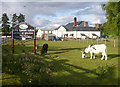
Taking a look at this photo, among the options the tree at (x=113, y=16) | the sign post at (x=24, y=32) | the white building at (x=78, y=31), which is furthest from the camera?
the white building at (x=78, y=31)

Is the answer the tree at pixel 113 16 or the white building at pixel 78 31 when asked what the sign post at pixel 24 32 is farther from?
the white building at pixel 78 31

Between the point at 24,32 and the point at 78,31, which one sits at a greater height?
the point at 78,31

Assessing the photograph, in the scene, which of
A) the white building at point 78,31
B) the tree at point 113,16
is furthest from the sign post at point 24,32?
the white building at point 78,31

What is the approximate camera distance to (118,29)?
20.6 meters

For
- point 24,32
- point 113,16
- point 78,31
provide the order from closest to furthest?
point 24,32 < point 113,16 < point 78,31

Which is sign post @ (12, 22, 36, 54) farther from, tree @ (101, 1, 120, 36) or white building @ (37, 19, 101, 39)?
white building @ (37, 19, 101, 39)

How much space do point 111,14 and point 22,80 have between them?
2083 cm

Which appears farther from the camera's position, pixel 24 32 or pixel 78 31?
pixel 78 31

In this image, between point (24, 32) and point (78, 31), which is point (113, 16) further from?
point (78, 31)

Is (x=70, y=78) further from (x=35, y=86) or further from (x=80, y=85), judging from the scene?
(x=35, y=86)

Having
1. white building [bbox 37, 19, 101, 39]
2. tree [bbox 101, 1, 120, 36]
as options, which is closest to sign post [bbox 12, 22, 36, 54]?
tree [bbox 101, 1, 120, 36]

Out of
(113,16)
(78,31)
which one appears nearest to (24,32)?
(113,16)

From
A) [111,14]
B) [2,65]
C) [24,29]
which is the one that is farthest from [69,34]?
[2,65]

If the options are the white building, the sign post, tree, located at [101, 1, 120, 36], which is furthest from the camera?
the white building
